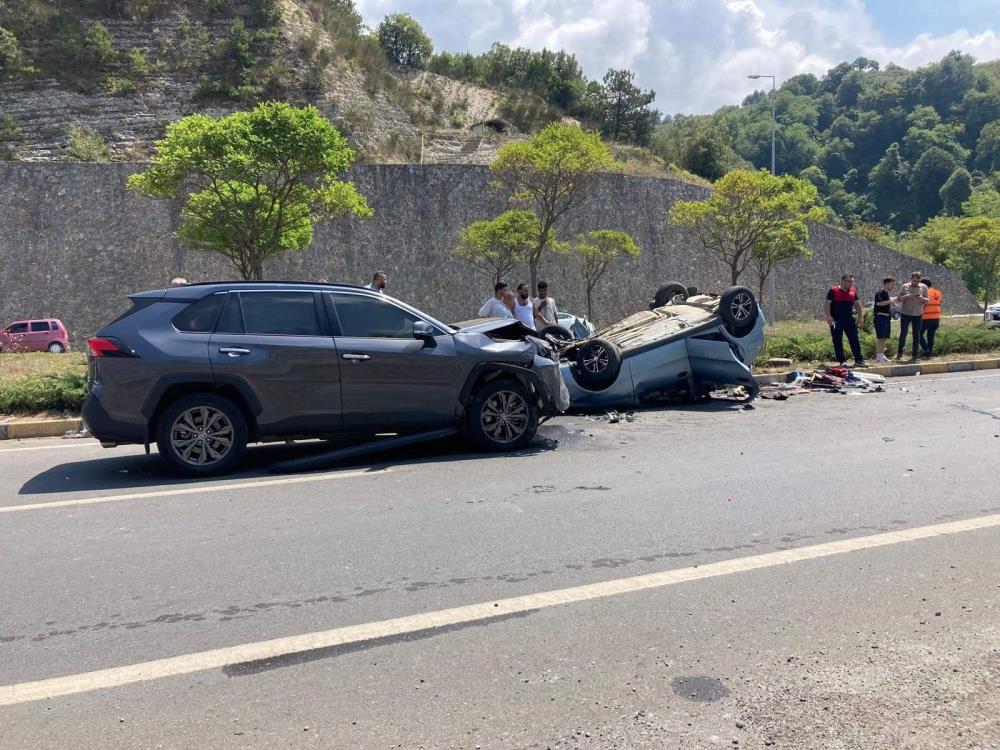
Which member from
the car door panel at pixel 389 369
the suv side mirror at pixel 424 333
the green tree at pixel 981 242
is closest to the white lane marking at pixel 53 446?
the car door panel at pixel 389 369

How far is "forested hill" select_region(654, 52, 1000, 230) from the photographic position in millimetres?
88500

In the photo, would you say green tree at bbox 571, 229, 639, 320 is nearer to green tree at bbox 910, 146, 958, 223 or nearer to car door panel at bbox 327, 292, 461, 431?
car door panel at bbox 327, 292, 461, 431

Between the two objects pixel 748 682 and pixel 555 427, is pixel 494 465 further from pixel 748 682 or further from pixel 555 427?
pixel 748 682

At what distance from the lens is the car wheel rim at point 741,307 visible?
1115 centimetres

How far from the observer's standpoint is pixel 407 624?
3.95m

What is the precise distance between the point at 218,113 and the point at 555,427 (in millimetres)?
33569

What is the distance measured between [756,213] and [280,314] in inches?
825

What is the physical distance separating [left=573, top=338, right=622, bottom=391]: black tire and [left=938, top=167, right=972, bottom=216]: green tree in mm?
85508

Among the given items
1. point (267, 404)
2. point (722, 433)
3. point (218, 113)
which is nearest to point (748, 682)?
point (267, 404)

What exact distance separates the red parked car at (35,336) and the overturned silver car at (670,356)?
20.5 metres

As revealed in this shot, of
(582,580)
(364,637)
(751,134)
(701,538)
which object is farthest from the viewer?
(751,134)

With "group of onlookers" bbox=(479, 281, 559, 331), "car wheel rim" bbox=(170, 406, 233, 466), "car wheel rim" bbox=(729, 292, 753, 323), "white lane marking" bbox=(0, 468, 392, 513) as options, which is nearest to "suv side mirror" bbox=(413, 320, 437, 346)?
"white lane marking" bbox=(0, 468, 392, 513)

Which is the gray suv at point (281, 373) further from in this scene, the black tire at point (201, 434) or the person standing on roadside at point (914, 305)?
the person standing on roadside at point (914, 305)

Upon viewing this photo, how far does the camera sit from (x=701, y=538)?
532cm
